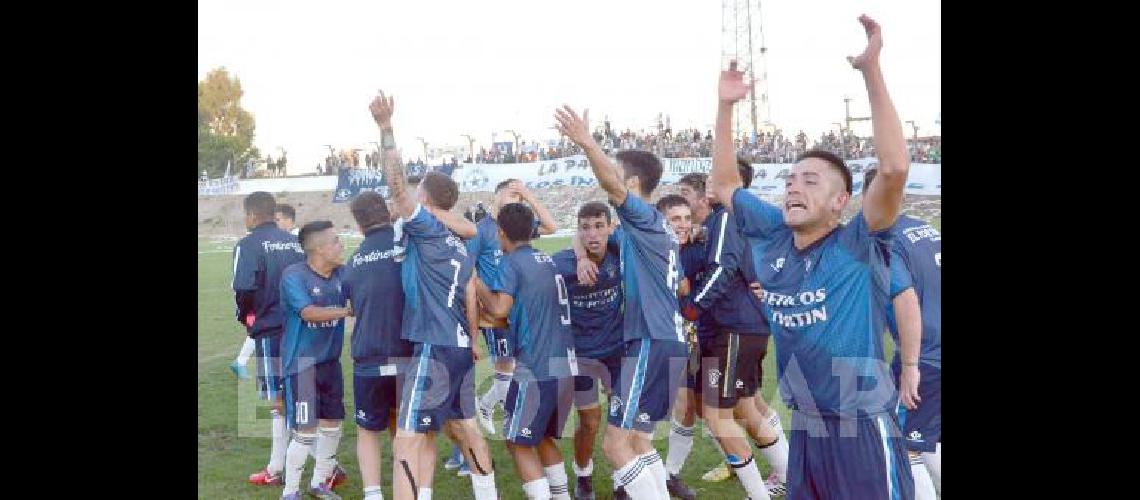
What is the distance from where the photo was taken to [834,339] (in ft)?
14.3

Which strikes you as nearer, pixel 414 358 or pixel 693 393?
pixel 414 358

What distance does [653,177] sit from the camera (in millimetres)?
6871

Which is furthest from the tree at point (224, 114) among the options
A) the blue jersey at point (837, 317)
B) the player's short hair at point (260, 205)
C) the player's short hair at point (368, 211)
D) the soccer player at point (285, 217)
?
the blue jersey at point (837, 317)

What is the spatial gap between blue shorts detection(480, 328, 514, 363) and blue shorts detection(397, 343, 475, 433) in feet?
6.46

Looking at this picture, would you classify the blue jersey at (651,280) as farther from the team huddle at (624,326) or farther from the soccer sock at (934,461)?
the soccer sock at (934,461)

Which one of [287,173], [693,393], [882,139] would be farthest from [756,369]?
[287,173]

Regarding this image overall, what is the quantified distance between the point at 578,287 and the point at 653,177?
943mm

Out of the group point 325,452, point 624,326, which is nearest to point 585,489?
point 624,326

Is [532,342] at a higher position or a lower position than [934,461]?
higher

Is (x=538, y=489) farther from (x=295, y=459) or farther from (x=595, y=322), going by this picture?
(x=295, y=459)

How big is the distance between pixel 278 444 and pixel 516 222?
2.98 m

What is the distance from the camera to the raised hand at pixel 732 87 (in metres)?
4.66

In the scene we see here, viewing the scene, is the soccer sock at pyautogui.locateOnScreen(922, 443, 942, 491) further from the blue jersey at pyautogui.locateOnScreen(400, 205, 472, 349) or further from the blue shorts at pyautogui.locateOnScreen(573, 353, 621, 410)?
the blue jersey at pyautogui.locateOnScreen(400, 205, 472, 349)

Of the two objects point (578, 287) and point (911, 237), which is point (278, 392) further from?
point (911, 237)
